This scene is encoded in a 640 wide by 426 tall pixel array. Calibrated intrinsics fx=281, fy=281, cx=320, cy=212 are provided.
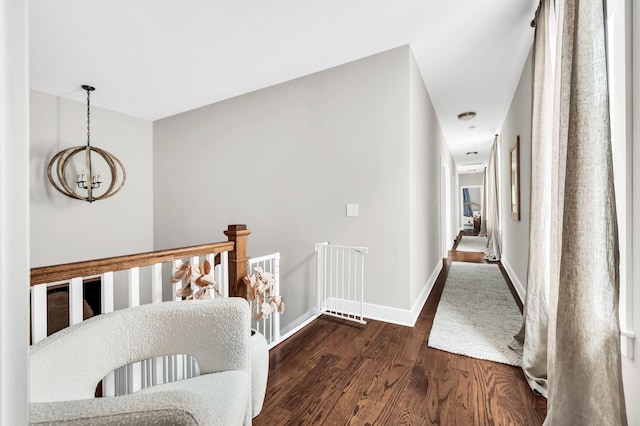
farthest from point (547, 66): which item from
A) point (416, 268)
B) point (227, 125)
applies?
point (227, 125)

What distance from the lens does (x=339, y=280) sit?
283 cm

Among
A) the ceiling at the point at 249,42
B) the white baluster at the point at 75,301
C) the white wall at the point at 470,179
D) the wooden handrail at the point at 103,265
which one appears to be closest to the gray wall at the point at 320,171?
the ceiling at the point at 249,42

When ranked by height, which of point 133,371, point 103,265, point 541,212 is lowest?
point 133,371

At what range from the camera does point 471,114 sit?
4.34 meters

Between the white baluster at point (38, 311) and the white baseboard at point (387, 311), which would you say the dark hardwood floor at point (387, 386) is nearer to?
the white baseboard at point (387, 311)

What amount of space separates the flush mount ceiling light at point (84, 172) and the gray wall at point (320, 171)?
0.94m

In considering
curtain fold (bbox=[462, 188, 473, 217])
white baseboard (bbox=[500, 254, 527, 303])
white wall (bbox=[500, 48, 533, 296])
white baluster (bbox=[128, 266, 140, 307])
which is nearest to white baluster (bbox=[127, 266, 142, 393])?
white baluster (bbox=[128, 266, 140, 307])

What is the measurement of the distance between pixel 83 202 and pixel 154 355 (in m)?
3.65

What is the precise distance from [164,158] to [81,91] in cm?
126

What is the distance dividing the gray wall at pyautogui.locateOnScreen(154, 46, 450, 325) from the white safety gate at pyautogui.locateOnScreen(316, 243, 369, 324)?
12 cm

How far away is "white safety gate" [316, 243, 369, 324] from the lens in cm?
269

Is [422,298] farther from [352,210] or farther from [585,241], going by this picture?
[585,241]

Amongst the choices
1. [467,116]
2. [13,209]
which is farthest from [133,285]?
[467,116]

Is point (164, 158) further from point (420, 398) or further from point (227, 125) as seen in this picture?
point (420, 398)
